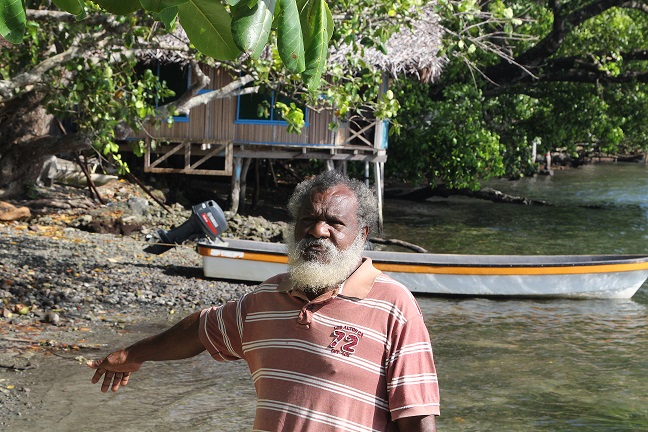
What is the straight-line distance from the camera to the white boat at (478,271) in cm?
1272

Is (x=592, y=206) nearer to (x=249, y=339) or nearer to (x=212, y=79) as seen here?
(x=212, y=79)

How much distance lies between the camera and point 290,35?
2.17m

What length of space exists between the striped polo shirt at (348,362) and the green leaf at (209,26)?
2.97ft

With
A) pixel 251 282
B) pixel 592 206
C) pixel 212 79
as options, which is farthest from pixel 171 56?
pixel 592 206

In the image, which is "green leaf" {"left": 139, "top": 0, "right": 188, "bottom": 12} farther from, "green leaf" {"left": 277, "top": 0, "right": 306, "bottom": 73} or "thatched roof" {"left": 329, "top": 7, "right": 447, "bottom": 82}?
"thatched roof" {"left": 329, "top": 7, "right": 447, "bottom": 82}

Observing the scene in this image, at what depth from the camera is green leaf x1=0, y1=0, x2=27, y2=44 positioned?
7.55 feet

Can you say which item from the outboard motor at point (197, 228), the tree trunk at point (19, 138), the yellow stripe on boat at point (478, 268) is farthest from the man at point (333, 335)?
the tree trunk at point (19, 138)

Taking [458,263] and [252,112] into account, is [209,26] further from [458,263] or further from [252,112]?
[252,112]

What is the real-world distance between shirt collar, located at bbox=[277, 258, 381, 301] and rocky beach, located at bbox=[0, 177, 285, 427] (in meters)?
4.73

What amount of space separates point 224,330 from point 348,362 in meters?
0.59

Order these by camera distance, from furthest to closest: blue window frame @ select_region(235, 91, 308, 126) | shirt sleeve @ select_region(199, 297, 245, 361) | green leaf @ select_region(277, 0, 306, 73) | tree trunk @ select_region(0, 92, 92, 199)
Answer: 1. blue window frame @ select_region(235, 91, 308, 126)
2. tree trunk @ select_region(0, 92, 92, 199)
3. shirt sleeve @ select_region(199, 297, 245, 361)
4. green leaf @ select_region(277, 0, 306, 73)

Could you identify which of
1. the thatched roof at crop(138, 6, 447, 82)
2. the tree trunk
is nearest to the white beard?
the tree trunk

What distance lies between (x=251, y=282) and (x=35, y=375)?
524 centimetres

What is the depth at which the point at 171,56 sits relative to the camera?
56.7 ft
